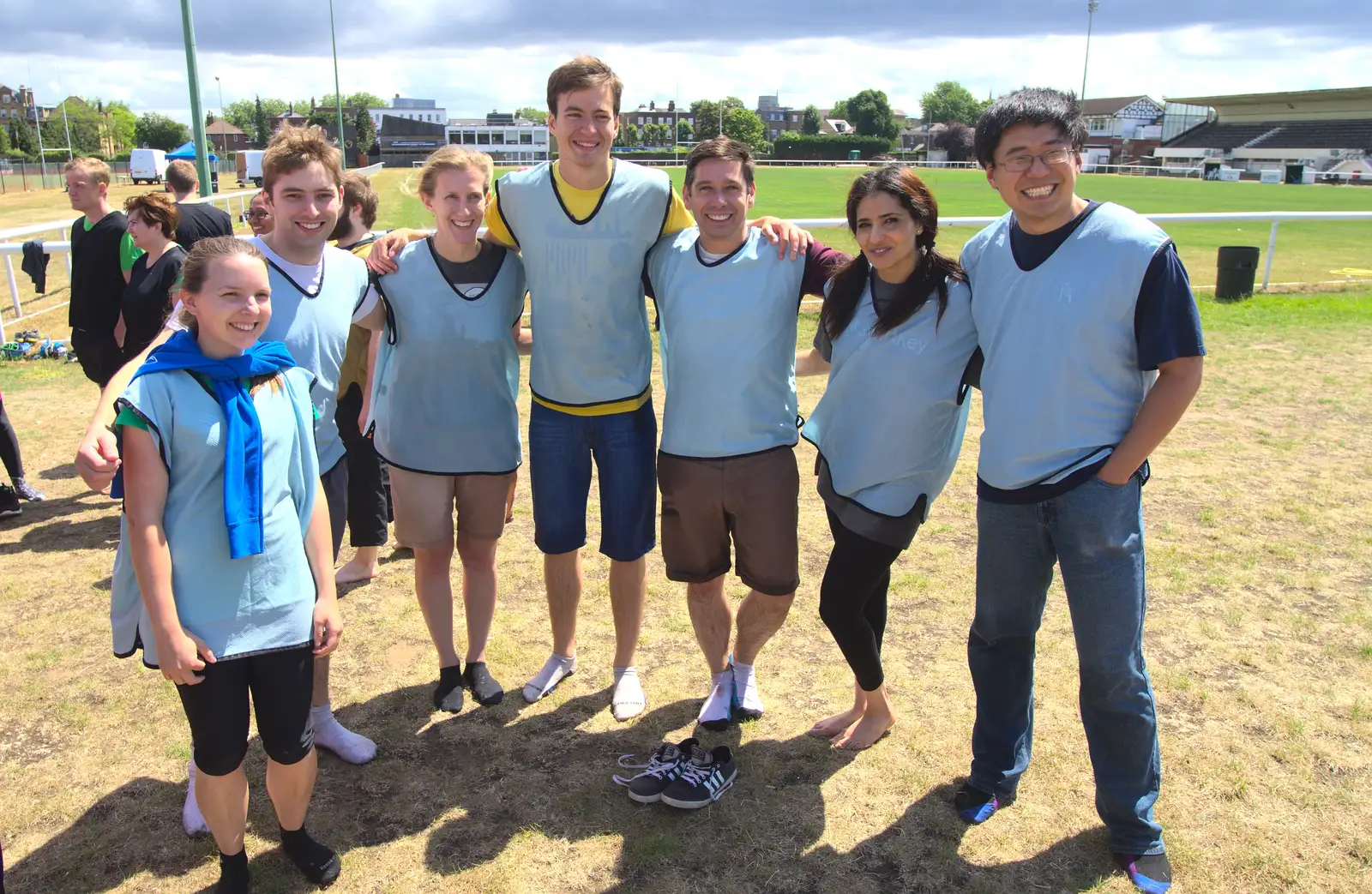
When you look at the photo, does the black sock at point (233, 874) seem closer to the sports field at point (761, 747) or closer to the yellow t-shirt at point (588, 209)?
the sports field at point (761, 747)

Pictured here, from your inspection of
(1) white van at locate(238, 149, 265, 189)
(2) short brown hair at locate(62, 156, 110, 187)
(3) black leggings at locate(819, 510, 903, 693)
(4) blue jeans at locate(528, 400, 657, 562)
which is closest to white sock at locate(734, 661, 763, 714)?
(3) black leggings at locate(819, 510, 903, 693)

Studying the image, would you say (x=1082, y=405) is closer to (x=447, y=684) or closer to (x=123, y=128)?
(x=447, y=684)

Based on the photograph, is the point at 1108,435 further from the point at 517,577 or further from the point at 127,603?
the point at 517,577

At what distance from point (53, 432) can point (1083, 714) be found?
727cm

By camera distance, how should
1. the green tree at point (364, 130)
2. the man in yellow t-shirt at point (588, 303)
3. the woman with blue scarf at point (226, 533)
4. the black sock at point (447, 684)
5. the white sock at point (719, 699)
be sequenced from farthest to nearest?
the green tree at point (364, 130), the black sock at point (447, 684), the white sock at point (719, 699), the man in yellow t-shirt at point (588, 303), the woman with blue scarf at point (226, 533)

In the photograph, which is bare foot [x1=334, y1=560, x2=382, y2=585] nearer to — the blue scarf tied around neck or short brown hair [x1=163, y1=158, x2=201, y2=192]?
the blue scarf tied around neck

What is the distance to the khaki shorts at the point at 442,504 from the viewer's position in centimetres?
344

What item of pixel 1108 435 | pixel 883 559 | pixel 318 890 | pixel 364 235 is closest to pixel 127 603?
pixel 318 890

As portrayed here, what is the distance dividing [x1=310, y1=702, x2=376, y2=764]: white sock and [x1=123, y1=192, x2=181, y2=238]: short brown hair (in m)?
3.28

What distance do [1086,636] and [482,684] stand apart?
88.7 inches

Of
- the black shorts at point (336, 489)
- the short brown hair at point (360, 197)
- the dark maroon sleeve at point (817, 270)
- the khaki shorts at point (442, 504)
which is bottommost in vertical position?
the khaki shorts at point (442, 504)

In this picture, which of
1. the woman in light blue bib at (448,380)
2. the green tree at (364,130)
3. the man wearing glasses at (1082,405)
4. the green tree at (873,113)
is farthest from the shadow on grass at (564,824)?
the green tree at (873,113)

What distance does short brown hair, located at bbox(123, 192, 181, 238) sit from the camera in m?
5.10

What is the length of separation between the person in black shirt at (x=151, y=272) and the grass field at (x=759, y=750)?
1.18 meters
